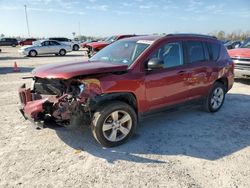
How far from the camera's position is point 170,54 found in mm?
5223

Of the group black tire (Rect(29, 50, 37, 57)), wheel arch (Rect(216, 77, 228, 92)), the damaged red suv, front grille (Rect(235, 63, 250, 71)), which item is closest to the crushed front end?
the damaged red suv

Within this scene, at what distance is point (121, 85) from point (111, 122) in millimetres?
632

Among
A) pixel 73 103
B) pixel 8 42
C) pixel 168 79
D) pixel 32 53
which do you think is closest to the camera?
pixel 73 103

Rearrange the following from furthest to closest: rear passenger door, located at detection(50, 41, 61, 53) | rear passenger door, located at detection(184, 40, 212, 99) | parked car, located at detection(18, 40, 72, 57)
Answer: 1. rear passenger door, located at detection(50, 41, 61, 53)
2. parked car, located at detection(18, 40, 72, 57)
3. rear passenger door, located at detection(184, 40, 212, 99)

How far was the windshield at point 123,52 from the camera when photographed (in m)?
4.89

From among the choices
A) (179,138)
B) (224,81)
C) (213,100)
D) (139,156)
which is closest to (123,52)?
(179,138)

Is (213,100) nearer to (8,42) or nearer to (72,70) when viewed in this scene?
(72,70)

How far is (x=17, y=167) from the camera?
3.89m

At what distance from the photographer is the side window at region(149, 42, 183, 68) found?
4994 millimetres

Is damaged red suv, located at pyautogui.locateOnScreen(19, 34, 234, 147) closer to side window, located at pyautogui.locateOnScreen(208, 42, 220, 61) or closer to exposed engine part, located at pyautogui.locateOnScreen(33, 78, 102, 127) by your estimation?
exposed engine part, located at pyautogui.locateOnScreen(33, 78, 102, 127)

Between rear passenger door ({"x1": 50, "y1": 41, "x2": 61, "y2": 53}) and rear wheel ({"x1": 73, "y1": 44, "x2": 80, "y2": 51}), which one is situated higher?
rear passenger door ({"x1": 50, "y1": 41, "x2": 61, "y2": 53})

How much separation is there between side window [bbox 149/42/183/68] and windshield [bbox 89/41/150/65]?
0.89 feet

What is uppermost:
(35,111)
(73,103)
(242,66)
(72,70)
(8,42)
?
(72,70)

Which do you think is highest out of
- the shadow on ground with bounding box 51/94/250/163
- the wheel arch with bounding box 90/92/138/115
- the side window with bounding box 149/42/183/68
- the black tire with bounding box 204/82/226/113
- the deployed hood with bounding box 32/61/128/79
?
the side window with bounding box 149/42/183/68
